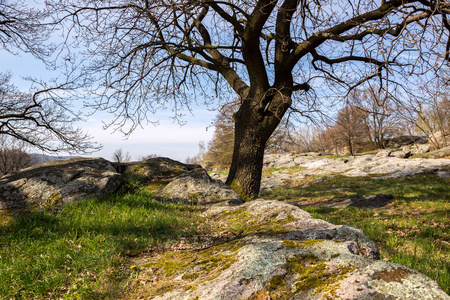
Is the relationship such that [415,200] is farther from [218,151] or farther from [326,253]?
[218,151]

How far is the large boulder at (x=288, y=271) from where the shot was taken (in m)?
1.50

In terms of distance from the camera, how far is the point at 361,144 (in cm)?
3762

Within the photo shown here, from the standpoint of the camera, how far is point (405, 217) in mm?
6805

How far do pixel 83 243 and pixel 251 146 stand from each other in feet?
15.0

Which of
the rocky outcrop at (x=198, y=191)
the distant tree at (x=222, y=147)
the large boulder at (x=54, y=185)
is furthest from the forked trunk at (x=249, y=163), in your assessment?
the distant tree at (x=222, y=147)

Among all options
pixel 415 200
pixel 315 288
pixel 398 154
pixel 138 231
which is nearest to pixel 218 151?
pixel 398 154

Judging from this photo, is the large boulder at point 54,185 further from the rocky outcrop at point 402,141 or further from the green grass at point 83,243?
the rocky outcrop at point 402,141

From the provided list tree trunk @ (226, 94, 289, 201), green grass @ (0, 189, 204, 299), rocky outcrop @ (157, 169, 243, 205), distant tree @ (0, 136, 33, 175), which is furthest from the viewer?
distant tree @ (0, 136, 33, 175)

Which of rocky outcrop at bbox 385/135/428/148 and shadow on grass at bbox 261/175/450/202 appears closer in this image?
shadow on grass at bbox 261/175/450/202

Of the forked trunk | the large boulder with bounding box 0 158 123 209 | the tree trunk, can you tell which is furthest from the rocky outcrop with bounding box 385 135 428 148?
the large boulder with bounding box 0 158 123 209

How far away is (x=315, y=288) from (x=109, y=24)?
7455mm

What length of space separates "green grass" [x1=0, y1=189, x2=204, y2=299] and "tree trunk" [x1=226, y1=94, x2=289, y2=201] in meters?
2.04

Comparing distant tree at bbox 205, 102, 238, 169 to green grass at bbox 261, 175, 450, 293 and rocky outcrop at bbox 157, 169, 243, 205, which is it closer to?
green grass at bbox 261, 175, 450, 293

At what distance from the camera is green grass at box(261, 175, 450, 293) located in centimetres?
344
